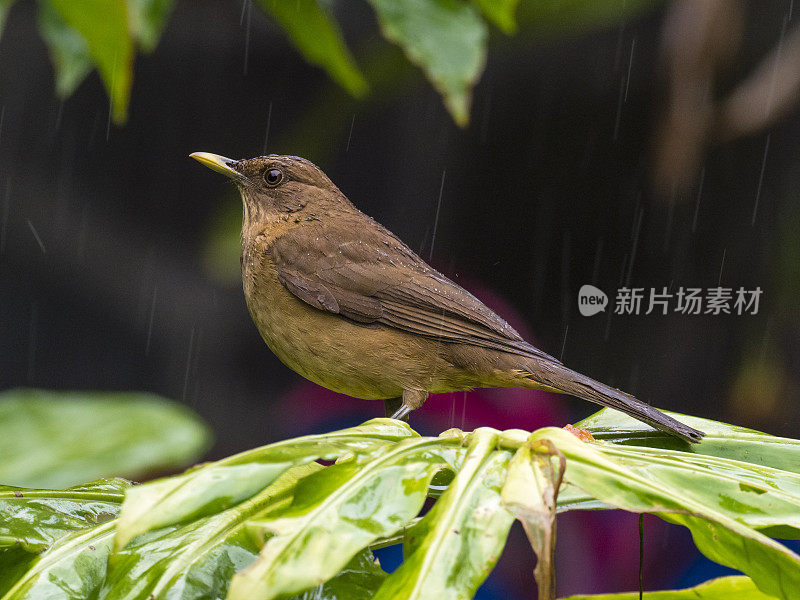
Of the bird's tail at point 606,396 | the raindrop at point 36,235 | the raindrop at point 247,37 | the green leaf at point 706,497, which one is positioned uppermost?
the raindrop at point 247,37

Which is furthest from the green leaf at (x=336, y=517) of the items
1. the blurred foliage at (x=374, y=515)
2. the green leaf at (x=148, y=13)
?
the green leaf at (x=148, y=13)

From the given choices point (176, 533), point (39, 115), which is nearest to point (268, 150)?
point (39, 115)

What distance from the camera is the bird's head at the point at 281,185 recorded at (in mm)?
1756

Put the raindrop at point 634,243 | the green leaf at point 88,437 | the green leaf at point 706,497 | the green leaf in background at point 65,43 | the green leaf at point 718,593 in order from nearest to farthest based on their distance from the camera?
the green leaf at point 706,497 < the green leaf at point 718,593 < the green leaf in background at point 65,43 < the green leaf at point 88,437 < the raindrop at point 634,243

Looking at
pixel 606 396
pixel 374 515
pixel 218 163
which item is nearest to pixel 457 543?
pixel 374 515

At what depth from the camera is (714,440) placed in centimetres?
152

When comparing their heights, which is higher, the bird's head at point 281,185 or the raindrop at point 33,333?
the bird's head at point 281,185

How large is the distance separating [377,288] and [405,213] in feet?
5.16

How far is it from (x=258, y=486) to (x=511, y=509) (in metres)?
0.27

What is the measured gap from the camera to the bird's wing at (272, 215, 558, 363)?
5.42 ft

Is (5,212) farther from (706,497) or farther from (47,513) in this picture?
(706,497)

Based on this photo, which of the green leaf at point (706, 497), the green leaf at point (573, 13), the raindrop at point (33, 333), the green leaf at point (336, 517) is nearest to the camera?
the green leaf at point (336, 517)

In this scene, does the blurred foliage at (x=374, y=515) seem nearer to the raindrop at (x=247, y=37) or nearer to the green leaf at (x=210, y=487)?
the green leaf at (x=210, y=487)

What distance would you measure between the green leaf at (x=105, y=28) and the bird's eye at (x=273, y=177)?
13.8 inches
